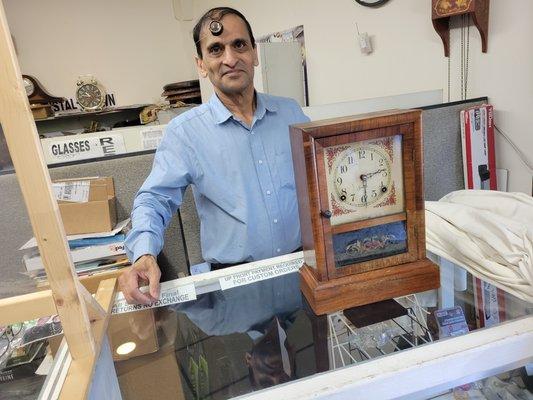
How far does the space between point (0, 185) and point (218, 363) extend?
44.7 inches

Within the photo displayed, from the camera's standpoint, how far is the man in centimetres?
106

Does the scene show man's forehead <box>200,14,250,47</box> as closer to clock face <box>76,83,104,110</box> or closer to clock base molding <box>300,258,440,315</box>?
clock base molding <box>300,258,440,315</box>

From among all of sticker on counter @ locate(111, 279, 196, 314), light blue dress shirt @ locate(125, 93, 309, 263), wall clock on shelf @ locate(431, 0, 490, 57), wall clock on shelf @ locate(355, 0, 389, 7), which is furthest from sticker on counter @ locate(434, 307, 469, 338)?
wall clock on shelf @ locate(355, 0, 389, 7)

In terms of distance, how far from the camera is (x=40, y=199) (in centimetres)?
40

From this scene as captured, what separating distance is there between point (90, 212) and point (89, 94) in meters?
3.06

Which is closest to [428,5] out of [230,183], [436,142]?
[436,142]

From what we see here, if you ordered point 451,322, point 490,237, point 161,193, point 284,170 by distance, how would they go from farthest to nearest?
1. point 284,170
2. point 161,193
3. point 490,237
4. point 451,322

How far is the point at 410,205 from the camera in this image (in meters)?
0.60

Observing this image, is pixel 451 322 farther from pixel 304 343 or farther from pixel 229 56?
pixel 229 56

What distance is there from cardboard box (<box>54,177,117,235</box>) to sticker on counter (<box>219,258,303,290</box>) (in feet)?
2.36

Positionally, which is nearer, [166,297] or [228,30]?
[166,297]

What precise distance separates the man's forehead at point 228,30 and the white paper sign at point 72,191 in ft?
2.11

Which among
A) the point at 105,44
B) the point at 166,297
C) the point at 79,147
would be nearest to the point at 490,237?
the point at 166,297

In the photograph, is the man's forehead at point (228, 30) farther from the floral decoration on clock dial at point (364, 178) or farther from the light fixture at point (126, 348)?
the light fixture at point (126, 348)
